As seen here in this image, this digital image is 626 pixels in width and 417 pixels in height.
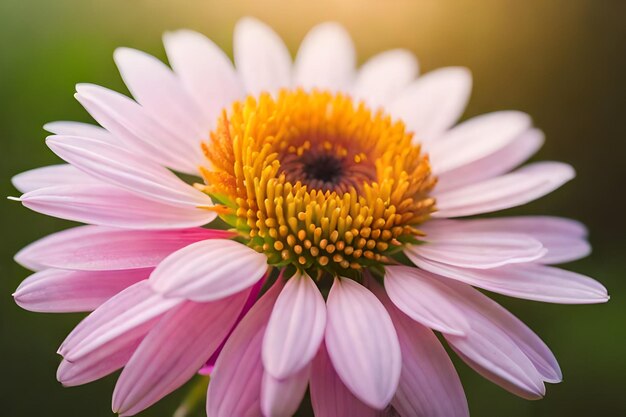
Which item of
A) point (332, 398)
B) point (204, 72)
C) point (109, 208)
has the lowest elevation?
point (332, 398)

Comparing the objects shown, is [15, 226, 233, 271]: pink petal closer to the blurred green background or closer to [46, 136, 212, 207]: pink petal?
[46, 136, 212, 207]: pink petal

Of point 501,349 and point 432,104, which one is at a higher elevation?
point 432,104

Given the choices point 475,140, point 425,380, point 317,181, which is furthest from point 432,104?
point 425,380

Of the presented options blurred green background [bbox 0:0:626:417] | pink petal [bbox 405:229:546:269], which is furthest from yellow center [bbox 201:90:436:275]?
blurred green background [bbox 0:0:626:417]

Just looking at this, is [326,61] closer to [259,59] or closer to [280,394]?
[259,59]

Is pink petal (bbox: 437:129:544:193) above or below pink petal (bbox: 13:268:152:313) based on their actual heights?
above

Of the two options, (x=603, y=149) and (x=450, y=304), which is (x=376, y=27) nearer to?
(x=603, y=149)

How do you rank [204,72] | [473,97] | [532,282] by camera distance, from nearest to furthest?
[532,282] < [204,72] < [473,97]
